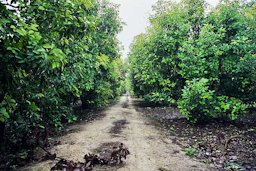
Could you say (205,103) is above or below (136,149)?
above

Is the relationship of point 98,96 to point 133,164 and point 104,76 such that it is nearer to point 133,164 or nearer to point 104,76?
point 104,76

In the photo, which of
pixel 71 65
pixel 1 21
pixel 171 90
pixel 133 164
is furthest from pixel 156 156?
pixel 171 90

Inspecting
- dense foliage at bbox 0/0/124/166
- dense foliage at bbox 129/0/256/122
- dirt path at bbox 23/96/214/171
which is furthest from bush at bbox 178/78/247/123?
dense foliage at bbox 0/0/124/166

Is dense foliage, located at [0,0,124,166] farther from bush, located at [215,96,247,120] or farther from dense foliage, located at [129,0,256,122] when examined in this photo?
bush, located at [215,96,247,120]

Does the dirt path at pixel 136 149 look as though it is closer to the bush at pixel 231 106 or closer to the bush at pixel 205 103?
the bush at pixel 205 103

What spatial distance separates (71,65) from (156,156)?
3.68m

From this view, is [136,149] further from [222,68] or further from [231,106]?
[222,68]

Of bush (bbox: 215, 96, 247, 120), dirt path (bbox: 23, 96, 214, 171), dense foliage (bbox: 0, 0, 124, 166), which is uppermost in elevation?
dense foliage (bbox: 0, 0, 124, 166)

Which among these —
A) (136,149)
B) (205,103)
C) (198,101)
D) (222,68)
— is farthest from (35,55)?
(222,68)

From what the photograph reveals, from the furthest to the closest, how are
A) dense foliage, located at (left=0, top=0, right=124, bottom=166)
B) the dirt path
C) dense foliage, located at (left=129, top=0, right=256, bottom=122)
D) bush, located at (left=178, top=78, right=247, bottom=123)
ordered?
dense foliage, located at (left=129, top=0, right=256, bottom=122), bush, located at (left=178, top=78, right=247, bottom=123), the dirt path, dense foliage, located at (left=0, top=0, right=124, bottom=166)

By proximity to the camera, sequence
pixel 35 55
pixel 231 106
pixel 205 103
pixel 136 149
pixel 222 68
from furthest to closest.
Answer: pixel 222 68 < pixel 205 103 < pixel 231 106 < pixel 136 149 < pixel 35 55

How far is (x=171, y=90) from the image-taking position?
17.7 metres

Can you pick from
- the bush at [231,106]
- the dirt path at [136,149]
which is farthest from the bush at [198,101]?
the dirt path at [136,149]

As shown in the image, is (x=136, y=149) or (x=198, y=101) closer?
(x=136, y=149)
